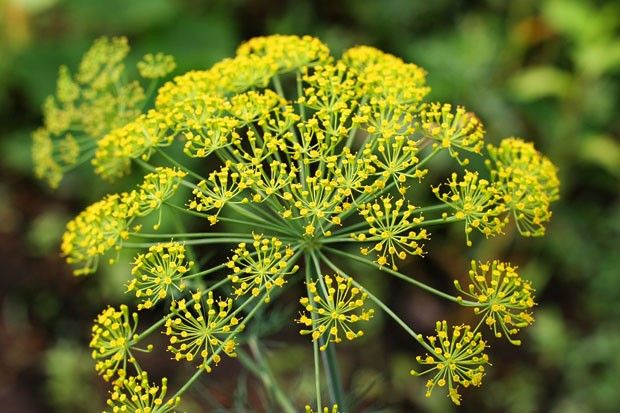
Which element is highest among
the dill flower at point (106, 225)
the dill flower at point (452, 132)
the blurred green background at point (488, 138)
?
the blurred green background at point (488, 138)

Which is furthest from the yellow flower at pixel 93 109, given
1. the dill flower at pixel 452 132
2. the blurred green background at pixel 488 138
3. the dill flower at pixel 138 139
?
the blurred green background at pixel 488 138

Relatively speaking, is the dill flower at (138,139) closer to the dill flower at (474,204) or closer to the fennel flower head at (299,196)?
the fennel flower head at (299,196)

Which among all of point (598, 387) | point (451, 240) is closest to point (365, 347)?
point (451, 240)

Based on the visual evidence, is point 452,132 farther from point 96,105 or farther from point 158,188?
point 96,105

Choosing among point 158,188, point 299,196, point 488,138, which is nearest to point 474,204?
point 299,196

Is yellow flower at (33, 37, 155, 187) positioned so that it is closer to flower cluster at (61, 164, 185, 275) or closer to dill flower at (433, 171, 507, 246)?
flower cluster at (61, 164, 185, 275)

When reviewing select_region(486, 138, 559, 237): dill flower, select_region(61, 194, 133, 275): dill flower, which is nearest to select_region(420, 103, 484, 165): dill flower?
select_region(486, 138, 559, 237): dill flower
